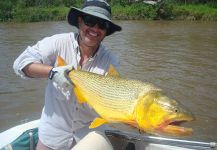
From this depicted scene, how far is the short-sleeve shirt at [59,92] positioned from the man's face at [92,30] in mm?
141

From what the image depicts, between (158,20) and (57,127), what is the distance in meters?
36.1

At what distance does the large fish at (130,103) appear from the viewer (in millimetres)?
2811

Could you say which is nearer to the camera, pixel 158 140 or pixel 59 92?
pixel 59 92

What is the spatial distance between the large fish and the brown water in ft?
7.83

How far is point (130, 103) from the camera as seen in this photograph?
9.91 feet

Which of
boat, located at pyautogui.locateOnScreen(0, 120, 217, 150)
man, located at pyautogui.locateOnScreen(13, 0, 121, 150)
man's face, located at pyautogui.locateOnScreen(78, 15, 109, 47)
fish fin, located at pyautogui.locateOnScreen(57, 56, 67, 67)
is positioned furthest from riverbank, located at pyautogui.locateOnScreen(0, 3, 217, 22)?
fish fin, located at pyautogui.locateOnScreen(57, 56, 67, 67)

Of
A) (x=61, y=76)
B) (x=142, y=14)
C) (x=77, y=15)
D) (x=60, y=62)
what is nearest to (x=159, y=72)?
(x=77, y=15)

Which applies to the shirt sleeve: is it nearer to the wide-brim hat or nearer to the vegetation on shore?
the wide-brim hat

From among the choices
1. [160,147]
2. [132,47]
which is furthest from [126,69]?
[160,147]

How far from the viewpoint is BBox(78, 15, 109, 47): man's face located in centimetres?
369

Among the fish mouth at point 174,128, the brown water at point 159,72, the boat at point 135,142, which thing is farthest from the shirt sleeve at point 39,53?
the brown water at point 159,72

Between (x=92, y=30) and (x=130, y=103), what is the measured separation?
98 cm

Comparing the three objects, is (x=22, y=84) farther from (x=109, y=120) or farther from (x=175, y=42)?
(x=175, y=42)

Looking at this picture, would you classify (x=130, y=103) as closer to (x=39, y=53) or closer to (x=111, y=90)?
(x=111, y=90)
